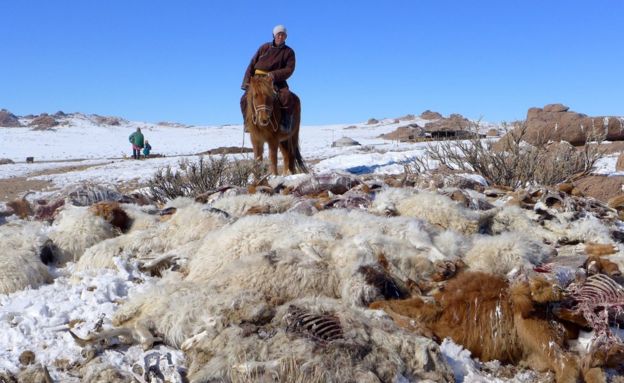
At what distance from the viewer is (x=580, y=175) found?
8.27m

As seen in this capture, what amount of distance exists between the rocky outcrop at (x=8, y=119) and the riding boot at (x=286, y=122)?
51.6m

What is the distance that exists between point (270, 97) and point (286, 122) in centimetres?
68

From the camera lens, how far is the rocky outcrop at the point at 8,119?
5538 cm

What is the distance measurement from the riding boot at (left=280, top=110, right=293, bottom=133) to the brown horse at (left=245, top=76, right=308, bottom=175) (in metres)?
0.05

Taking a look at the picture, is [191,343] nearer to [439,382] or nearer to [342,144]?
[439,382]

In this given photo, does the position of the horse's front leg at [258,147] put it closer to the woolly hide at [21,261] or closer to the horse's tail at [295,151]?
the horse's tail at [295,151]

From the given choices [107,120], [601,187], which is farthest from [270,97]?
[107,120]

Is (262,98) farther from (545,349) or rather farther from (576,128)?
(576,128)

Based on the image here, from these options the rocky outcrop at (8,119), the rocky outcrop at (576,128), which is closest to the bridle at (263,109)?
the rocky outcrop at (576,128)

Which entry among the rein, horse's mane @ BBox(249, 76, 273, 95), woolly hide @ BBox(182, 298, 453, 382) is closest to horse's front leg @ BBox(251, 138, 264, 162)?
the rein

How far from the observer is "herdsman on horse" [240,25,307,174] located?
29.8ft

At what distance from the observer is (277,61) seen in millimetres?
9383

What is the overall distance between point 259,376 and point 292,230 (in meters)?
1.49

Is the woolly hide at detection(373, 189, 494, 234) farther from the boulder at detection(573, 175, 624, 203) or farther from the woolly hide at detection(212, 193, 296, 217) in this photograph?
the boulder at detection(573, 175, 624, 203)
